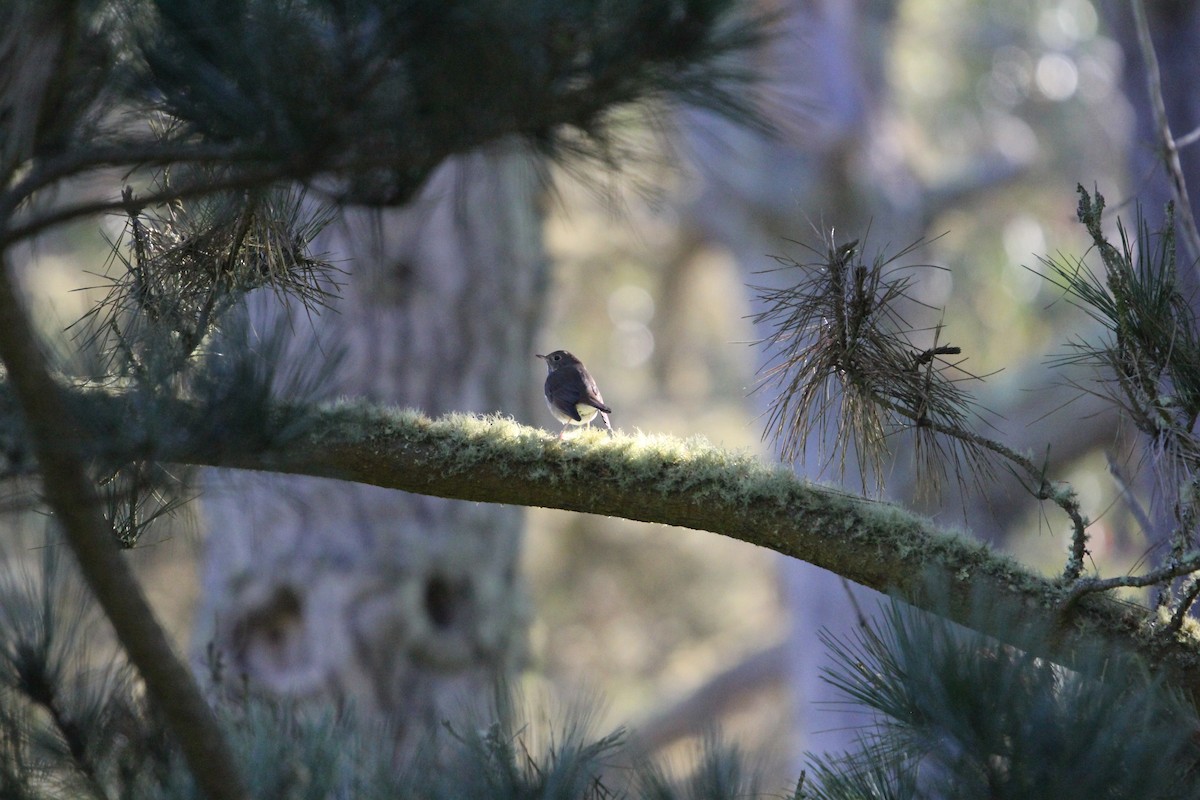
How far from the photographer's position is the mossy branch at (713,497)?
193 cm

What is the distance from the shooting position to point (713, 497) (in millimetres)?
1999

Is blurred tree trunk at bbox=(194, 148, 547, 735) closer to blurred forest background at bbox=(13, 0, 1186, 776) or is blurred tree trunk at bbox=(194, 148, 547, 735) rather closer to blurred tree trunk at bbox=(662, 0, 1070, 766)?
blurred forest background at bbox=(13, 0, 1186, 776)

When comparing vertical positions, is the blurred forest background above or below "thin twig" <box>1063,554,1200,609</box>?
above

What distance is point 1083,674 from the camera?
4.56 ft

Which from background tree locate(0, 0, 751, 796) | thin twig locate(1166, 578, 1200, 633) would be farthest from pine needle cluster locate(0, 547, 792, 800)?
thin twig locate(1166, 578, 1200, 633)

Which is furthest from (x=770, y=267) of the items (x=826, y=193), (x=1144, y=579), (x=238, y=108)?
(x=238, y=108)

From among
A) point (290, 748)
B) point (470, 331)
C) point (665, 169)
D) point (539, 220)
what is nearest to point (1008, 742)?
point (665, 169)

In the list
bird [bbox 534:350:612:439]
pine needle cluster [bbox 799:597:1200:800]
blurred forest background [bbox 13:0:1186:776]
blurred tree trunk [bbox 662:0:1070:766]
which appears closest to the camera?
pine needle cluster [bbox 799:597:1200:800]

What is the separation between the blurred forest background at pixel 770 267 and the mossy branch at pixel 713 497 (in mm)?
3883

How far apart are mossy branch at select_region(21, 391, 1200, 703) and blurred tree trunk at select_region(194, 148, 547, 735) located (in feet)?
8.94

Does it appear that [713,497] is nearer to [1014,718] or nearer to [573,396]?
[1014,718]

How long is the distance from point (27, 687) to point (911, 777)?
3.95ft

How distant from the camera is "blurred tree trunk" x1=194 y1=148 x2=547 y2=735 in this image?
4.98 metres

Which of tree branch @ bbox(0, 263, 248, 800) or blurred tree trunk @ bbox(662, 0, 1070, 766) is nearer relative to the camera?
tree branch @ bbox(0, 263, 248, 800)
